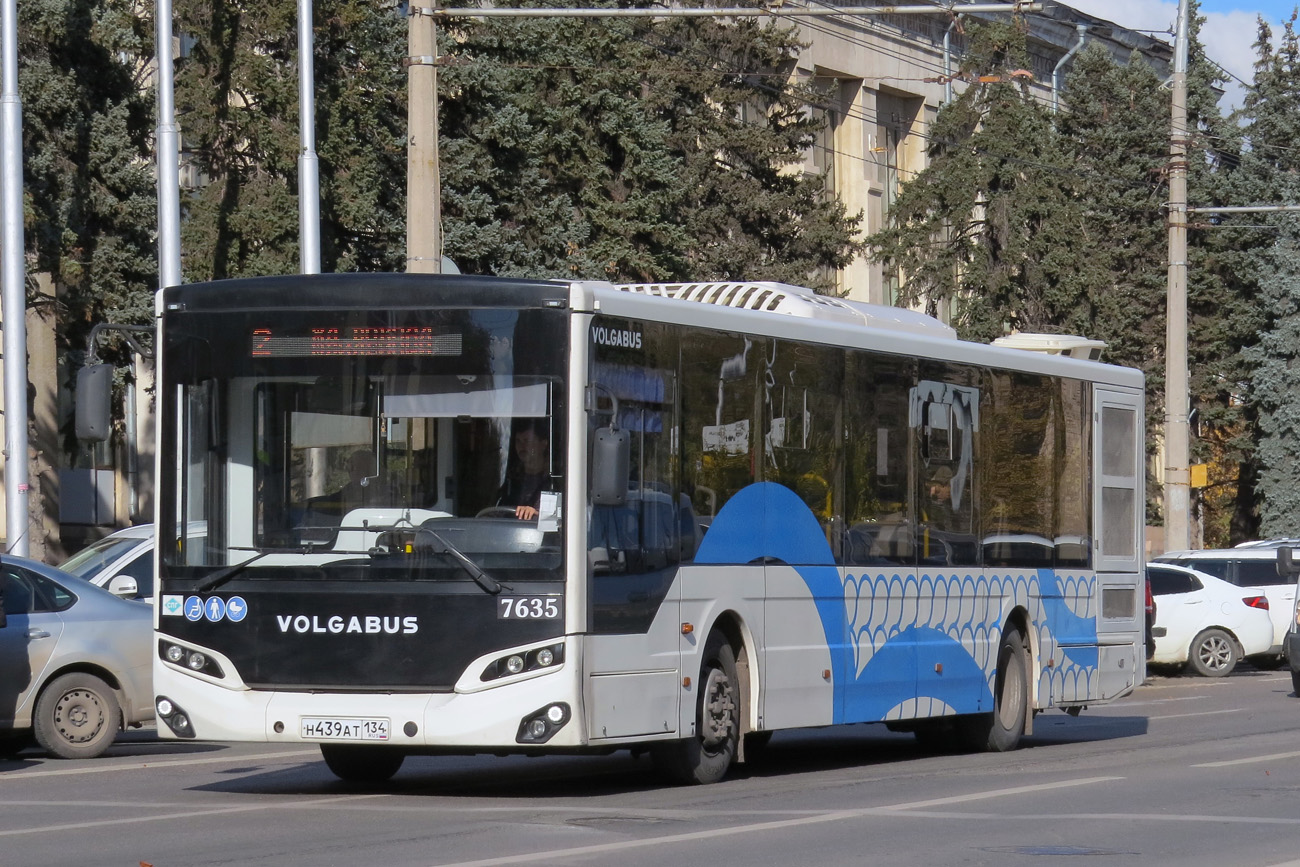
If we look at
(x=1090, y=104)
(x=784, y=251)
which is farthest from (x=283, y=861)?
(x=1090, y=104)

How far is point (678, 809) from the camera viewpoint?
11.4 m

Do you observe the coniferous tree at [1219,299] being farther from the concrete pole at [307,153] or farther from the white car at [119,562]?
the white car at [119,562]

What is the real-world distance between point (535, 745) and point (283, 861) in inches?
90.9

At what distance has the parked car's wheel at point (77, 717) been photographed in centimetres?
1530

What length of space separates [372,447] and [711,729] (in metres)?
2.68

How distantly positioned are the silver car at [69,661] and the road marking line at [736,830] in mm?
6396

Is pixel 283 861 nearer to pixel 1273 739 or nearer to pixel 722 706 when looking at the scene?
pixel 722 706

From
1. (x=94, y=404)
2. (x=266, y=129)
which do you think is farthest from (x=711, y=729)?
(x=266, y=129)

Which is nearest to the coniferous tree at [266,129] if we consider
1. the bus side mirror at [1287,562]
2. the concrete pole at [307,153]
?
the concrete pole at [307,153]

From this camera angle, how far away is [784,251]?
42188mm

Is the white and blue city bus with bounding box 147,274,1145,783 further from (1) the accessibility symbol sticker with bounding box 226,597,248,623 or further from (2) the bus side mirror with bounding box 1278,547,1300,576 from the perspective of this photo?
(2) the bus side mirror with bounding box 1278,547,1300,576

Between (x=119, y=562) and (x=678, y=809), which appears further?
(x=119, y=562)

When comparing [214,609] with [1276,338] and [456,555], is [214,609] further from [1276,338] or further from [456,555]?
[1276,338]

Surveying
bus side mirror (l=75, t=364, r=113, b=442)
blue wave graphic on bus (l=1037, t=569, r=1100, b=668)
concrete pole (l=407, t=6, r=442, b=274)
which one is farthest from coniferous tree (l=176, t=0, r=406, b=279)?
bus side mirror (l=75, t=364, r=113, b=442)
